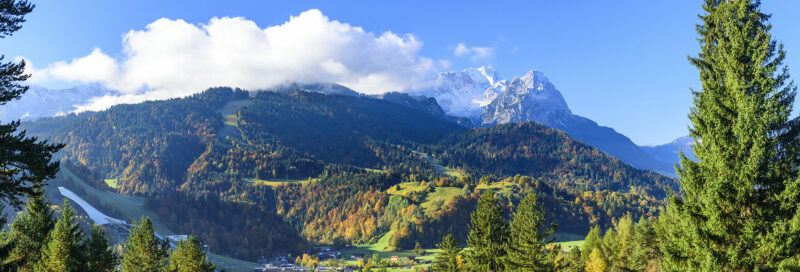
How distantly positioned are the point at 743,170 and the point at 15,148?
30332 mm

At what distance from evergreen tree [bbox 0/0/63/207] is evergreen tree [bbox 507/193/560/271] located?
39.1 meters

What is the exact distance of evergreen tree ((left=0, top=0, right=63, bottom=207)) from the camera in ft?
62.4

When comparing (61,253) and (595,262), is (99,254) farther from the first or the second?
(595,262)

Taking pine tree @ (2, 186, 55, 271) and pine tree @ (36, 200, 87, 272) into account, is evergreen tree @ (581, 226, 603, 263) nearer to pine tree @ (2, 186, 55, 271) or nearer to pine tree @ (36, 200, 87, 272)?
pine tree @ (36, 200, 87, 272)

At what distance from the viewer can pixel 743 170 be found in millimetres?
18859

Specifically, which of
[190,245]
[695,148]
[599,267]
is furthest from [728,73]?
[599,267]

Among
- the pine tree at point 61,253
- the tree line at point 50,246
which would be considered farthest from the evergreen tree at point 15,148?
the pine tree at point 61,253

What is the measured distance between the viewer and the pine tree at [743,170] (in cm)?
1869

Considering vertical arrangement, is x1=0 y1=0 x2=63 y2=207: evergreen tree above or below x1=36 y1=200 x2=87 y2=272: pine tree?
above

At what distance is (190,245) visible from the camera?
51.3m

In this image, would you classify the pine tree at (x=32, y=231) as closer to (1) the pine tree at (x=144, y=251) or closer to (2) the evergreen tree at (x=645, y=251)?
(1) the pine tree at (x=144, y=251)

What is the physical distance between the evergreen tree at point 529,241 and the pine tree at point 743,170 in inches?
1054

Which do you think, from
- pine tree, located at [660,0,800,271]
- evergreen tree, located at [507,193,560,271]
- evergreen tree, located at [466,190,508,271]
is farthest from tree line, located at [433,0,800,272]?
evergreen tree, located at [507,193,560,271]

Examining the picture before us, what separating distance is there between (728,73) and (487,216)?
28.0 meters
